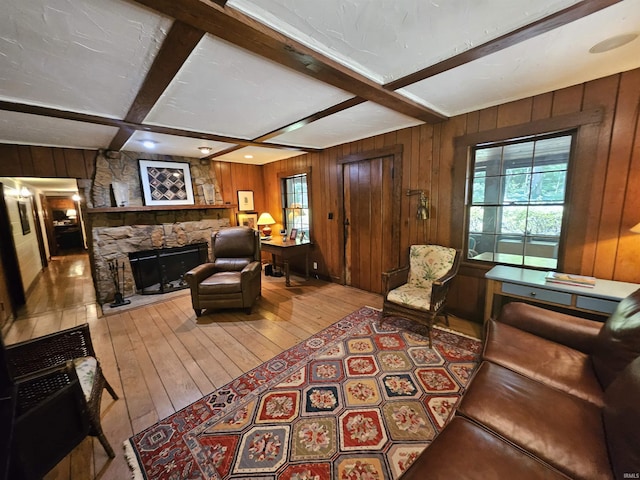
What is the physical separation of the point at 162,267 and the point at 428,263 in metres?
4.15

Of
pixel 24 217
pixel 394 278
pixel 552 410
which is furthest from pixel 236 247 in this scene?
pixel 24 217

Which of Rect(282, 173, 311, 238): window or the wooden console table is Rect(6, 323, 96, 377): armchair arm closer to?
the wooden console table

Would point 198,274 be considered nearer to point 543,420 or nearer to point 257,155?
point 257,155

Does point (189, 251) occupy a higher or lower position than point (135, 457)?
higher

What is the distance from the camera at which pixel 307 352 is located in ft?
7.65

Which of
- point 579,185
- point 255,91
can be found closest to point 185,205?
point 255,91

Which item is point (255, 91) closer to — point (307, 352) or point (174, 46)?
point (174, 46)

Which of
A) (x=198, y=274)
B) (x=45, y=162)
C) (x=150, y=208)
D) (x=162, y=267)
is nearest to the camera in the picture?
(x=198, y=274)

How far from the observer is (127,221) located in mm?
4012

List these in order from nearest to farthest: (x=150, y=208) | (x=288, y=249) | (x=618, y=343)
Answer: (x=618, y=343) → (x=150, y=208) → (x=288, y=249)

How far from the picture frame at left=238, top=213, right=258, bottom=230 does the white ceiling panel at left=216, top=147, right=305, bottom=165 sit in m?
1.11

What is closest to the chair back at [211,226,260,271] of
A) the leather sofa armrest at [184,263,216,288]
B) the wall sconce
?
the leather sofa armrest at [184,263,216,288]

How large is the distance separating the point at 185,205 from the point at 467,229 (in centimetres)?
439

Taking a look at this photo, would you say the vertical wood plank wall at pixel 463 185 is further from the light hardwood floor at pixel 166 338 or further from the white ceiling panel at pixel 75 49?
the white ceiling panel at pixel 75 49
